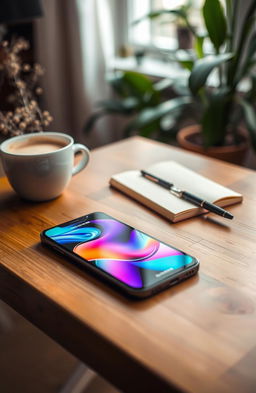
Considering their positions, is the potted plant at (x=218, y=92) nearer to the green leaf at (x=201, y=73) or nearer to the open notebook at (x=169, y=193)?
the green leaf at (x=201, y=73)

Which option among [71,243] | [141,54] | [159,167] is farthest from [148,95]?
[71,243]

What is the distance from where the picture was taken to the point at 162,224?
0.81 m

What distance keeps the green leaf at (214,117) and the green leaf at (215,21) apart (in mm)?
165

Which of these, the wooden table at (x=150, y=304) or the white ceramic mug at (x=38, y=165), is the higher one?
the white ceramic mug at (x=38, y=165)

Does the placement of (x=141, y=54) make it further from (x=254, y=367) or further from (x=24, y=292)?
(x=254, y=367)

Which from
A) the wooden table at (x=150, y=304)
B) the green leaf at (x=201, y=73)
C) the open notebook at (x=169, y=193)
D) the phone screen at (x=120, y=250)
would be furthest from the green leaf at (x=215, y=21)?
the phone screen at (x=120, y=250)

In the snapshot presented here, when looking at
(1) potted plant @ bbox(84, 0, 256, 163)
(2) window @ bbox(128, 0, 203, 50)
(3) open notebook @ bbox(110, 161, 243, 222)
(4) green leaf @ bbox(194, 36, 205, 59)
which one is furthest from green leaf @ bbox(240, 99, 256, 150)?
(2) window @ bbox(128, 0, 203, 50)

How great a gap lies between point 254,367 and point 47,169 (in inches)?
19.7

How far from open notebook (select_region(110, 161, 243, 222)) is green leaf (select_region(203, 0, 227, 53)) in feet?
2.08

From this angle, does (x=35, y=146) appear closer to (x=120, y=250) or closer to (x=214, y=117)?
(x=120, y=250)

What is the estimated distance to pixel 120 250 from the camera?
0.71 meters

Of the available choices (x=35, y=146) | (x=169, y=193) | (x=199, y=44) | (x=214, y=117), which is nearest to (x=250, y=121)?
(x=214, y=117)

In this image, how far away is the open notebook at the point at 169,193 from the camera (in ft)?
2.74

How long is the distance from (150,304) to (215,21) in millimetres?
1086
